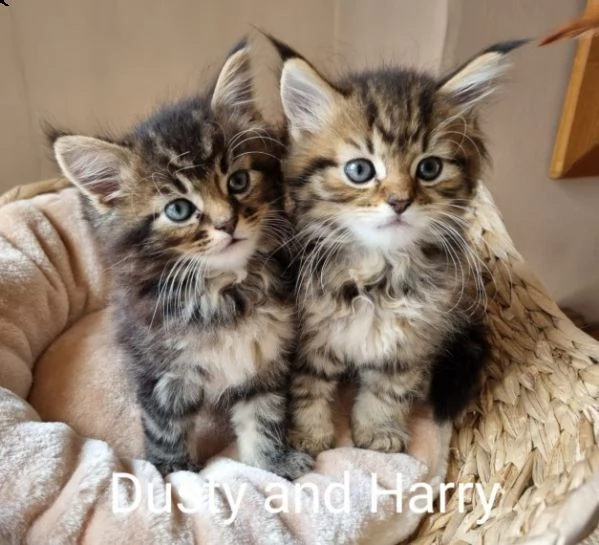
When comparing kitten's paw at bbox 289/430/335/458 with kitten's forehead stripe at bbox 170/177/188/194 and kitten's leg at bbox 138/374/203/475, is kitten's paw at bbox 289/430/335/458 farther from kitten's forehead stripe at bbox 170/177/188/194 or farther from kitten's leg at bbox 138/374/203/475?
kitten's forehead stripe at bbox 170/177/188/194

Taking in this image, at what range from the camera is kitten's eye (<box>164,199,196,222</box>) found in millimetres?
970

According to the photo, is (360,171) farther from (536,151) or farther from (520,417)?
(536,151)

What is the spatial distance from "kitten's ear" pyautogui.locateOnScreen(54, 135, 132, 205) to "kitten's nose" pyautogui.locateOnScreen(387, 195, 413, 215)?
1.40 feet

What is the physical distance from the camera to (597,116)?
6.10 ft

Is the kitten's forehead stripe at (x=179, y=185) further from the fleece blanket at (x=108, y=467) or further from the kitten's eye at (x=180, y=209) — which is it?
the fleece blanket at (x=108, y=467)

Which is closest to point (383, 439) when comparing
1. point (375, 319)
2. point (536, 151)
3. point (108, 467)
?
point (375, 319)

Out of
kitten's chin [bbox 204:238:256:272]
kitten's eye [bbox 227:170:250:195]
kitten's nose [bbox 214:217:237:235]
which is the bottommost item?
kitten's chin [bbox 204:238:256:272]

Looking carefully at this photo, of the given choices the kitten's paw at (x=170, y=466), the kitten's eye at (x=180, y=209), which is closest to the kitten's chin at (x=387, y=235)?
the kitten's eye at (x=180, y=209)

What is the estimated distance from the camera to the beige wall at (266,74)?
1.74 meters

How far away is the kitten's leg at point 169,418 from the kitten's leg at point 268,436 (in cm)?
10

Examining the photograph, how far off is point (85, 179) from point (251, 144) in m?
0.28

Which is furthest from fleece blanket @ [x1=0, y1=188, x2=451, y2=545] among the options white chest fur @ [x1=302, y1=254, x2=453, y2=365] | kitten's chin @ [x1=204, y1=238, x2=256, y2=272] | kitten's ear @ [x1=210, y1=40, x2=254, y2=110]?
kitten's ear @ [x1=210, y1=40, x2=254, y2=110]

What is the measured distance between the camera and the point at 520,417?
1.24 m

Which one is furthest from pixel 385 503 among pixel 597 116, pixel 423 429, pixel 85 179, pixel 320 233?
pixel 597 116
